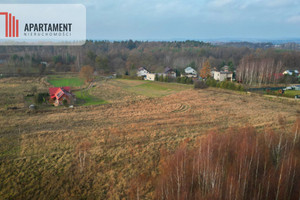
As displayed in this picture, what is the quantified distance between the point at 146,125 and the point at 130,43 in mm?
87293

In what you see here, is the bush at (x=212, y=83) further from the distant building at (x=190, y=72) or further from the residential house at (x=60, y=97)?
the residential house at (x=60, y=97)

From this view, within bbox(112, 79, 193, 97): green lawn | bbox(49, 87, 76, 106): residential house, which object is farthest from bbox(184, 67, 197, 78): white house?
bbox(49, 87, 76, 106): residential house

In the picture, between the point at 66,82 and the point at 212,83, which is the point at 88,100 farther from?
the point at 212,83

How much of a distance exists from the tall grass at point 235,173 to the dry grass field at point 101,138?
4.80 ft

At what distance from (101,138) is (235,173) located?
8000 mm

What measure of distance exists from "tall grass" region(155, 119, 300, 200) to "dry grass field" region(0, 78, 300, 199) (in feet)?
4.80

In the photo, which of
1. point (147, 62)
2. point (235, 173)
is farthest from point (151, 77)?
point (235, 173)

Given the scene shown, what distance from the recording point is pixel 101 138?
1262cm

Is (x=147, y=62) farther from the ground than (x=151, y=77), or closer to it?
farther from the ground

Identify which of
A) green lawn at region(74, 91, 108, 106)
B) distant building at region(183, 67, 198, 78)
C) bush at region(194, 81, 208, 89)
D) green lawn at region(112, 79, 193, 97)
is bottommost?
green lawn at region(74, 91, 108, 106)

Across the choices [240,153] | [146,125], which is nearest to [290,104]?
[146,125]

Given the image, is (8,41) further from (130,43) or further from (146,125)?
(146,125)

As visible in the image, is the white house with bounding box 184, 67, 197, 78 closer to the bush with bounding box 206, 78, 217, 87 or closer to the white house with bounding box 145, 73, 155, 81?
the white house with bounding box 145, 73, 155, 81

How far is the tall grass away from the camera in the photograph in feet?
21.2
